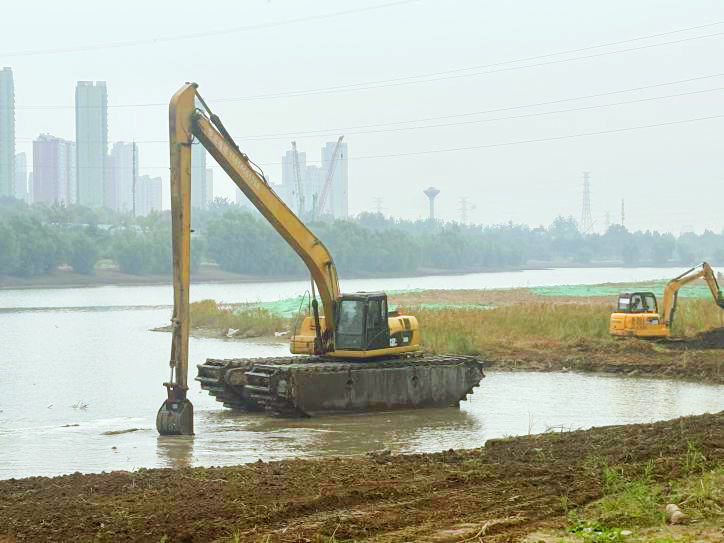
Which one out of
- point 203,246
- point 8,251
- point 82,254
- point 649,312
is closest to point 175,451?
point 649,312

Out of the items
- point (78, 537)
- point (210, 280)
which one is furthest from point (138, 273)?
point (78, 537)

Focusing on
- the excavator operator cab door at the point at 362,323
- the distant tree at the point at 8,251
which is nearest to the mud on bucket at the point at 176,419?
the excavator operator cab door at the point at 362,323

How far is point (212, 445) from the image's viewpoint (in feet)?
61.0

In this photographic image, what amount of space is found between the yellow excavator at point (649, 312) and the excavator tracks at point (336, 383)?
34.2ft

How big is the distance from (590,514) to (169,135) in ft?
36.9

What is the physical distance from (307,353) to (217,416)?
207 cm

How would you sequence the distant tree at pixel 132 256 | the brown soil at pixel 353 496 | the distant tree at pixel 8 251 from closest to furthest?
the brown soil at pixel 353 496 < the distant tree at pixel 8 251 < the distant tree at pixel 132 256

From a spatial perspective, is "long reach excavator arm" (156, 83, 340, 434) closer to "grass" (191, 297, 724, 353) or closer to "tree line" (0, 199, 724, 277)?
"grass" (191, 297, 724, 353)

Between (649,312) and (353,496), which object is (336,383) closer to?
(353,496)

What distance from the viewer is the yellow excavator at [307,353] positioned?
19484mm

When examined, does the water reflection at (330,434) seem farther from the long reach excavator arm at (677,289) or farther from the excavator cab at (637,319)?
the long reach excavator arm at (677,289)

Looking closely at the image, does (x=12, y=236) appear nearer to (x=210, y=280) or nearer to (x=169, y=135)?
(x=210, y=280)

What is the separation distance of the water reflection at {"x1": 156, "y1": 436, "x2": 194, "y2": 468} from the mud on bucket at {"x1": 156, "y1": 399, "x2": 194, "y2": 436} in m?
0.11

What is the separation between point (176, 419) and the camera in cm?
1945
